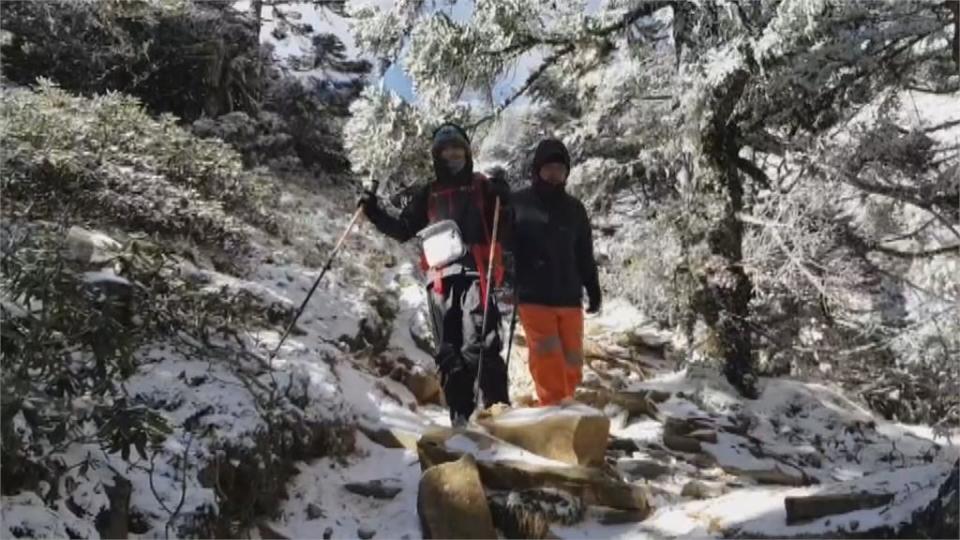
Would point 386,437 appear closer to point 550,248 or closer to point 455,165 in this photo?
point 550,248

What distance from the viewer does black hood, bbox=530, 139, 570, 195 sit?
A: 22.2 ft

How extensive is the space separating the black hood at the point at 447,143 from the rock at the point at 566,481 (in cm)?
213

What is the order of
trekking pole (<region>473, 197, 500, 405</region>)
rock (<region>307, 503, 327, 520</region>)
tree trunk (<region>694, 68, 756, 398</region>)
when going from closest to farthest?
rock (<region>307, 503, 327, 520</region>) < trekking pole (<region>473, 197, 500, 405</region>) < tree trunk (<region>694, 68, 756, 398</region>)

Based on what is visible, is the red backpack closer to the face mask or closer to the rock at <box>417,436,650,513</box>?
the face mask

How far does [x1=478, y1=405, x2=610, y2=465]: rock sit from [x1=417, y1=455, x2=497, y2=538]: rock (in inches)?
29.2

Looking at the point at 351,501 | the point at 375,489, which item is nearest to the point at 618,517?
the point at 375,489

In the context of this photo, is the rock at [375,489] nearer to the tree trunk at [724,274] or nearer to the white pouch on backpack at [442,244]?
the white pouch on backpack at [442,244]

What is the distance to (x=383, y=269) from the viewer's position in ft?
36.3

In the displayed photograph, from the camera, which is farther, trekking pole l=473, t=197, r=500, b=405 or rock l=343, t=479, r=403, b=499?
trekking pole l=473, t=197, r=500, b=405

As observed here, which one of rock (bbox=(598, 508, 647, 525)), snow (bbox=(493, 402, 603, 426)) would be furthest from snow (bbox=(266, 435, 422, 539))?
rock (bbox=(598, 508, 647, 525))

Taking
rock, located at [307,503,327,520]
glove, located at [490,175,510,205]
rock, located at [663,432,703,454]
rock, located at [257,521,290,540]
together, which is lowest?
rock, located at [257,521,290,540]

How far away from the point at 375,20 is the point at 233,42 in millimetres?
5047

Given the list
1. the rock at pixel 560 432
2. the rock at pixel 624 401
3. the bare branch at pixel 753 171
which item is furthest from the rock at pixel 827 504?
the bare branch at pixel 753 171

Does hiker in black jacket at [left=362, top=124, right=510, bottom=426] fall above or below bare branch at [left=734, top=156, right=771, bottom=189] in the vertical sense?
below
